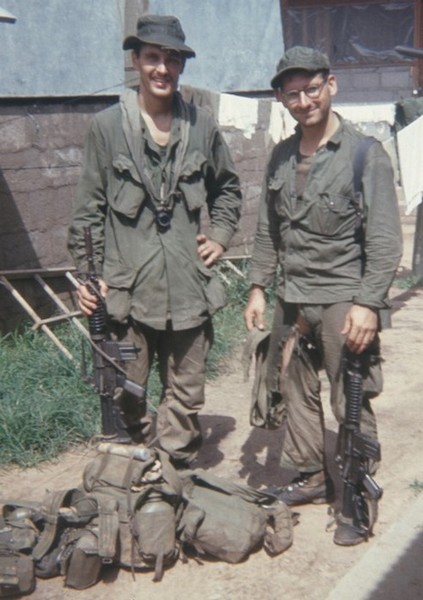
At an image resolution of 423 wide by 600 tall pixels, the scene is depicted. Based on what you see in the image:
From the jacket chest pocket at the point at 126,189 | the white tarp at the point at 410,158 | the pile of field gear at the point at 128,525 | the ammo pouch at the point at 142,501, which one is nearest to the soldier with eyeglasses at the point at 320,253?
the pile of field gear at the point at 128,525

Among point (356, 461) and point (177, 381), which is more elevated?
point (177, 381)

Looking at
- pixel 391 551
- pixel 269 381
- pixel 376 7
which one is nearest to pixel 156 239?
pixel 269 381

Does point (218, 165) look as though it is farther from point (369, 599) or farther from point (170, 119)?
point (369, 599)

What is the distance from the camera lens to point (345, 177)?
4.02 m

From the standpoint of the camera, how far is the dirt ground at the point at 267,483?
3.86 meters

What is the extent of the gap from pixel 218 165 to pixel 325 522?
5.48ft

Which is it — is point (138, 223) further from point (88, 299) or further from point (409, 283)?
point (409, 283)

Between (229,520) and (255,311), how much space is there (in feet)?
3.17

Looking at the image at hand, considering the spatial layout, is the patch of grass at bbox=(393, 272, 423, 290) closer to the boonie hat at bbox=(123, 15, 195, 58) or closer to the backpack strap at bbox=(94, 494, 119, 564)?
the boonie hat at bbox=(123, 15, 195, 58)

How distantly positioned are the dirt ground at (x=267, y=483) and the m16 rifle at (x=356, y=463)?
0.11m

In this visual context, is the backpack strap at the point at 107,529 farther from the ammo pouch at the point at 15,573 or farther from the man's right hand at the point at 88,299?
the man's right hand at the point at 88,299

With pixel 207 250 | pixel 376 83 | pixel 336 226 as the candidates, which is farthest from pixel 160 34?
pixel 376 83

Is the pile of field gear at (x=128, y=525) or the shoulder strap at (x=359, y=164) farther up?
the shoulder strap at (x=359, y=164)

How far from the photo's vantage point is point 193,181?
4348 millimetres
